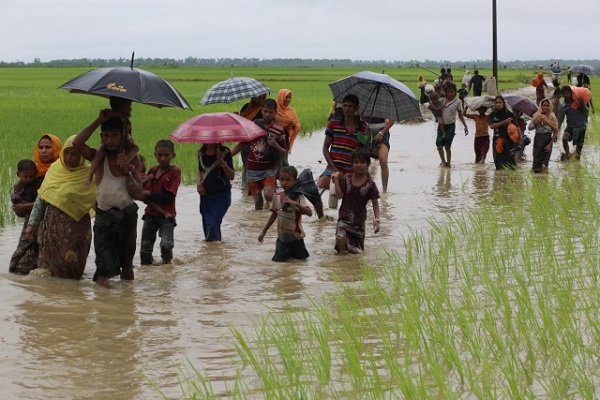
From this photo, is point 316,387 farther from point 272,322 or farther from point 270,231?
point 270,231

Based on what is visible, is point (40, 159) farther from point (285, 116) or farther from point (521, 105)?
point (521, 105)

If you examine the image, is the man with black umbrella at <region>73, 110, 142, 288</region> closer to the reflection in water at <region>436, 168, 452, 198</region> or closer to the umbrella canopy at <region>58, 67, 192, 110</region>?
the umbrella canopy at <region>58, 67, 192, 110</region>

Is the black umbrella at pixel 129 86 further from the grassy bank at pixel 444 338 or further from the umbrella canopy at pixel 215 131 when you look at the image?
the grassy bank at pixel 444 338

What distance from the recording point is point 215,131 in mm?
7824

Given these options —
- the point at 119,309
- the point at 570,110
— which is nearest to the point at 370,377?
the point at 119,309

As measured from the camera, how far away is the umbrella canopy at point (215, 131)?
25.4 ft

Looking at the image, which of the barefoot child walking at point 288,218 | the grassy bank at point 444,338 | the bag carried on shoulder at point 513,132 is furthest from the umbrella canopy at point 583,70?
the barefoot child walking at point 288,218

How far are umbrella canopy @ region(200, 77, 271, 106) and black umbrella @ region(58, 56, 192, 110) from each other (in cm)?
380

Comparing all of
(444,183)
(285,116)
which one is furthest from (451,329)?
(444,183)

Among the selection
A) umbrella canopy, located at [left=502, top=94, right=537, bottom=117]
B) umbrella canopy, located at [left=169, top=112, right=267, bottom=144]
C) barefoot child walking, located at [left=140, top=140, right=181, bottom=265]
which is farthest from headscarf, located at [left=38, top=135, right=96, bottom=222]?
umbrella canopy, located at [left=502, top=94, right=537, bottom=117]

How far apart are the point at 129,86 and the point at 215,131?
1.80 metres

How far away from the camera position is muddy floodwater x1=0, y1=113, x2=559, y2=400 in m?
4.62

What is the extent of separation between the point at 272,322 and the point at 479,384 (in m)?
1.65

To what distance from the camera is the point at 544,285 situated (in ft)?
18.2
